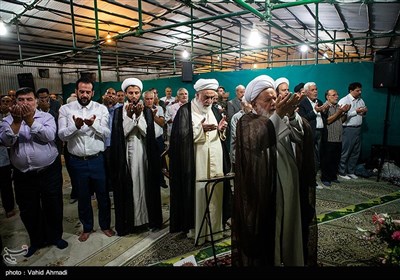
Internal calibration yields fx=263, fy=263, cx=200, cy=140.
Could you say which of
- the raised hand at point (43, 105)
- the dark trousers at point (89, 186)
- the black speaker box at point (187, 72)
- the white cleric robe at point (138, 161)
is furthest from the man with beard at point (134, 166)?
the black speaker box at point (187, 72)

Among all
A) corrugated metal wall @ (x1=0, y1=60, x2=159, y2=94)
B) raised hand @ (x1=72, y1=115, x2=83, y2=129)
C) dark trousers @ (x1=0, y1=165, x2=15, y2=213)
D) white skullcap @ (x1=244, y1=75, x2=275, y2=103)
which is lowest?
dark trousers @ (x1=0, y1=165, x2=15, y2=213)

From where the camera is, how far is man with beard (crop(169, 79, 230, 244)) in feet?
10.3

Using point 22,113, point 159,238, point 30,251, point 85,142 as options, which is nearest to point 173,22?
point 85,142

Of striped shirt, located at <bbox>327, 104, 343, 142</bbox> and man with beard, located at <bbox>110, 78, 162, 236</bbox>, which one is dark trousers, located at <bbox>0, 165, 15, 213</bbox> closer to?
man with beard, located at <bbox>110, 78, 162, 236</bbox>

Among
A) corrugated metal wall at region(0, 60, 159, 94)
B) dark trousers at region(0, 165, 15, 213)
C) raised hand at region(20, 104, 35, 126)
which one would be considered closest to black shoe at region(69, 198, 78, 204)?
dark trousers at region(0, 165, 15, 213)

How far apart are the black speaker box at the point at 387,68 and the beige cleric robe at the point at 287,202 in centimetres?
453

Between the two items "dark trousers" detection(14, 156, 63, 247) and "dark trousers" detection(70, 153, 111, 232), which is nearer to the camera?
"dark trousers" detection(14, 156, 63, 247)

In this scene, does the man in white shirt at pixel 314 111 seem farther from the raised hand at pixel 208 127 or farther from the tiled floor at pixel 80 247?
the tiled floor at pixel 80 247

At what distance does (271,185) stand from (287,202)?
25 cm

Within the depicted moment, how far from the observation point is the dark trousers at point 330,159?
5.29 metres

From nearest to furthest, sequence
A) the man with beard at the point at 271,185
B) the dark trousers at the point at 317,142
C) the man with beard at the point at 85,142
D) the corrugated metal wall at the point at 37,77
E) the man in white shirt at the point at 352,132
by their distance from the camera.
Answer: the man with beard at the point at 271,185 → the man with beard at the point at 85,142 → the dark trousers at the point at 317,142 → the man in white shirt at the point at 352,132 → the corrugated metal wall at the point at 37,77

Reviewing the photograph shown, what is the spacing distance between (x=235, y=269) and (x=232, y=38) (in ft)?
39.2

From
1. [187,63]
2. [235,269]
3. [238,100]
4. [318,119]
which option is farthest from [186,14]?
[235,269]

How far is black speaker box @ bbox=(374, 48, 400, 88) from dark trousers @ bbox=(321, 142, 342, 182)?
5.18 feet
